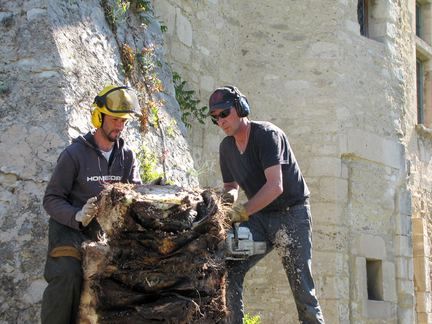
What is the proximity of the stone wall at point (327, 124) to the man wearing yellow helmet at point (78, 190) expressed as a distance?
376 cm

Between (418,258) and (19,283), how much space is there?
24.3 ft

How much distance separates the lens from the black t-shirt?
15.6 feet

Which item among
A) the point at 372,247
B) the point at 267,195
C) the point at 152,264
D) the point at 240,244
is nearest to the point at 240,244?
the point at 240,244

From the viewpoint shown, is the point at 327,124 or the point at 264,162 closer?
the point at 264,162

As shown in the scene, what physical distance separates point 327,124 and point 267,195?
4.57 metres

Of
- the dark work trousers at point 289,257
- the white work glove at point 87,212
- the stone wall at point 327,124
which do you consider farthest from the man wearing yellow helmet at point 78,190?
the stone wall at point 327,124

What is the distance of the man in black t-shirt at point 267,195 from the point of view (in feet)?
15.4

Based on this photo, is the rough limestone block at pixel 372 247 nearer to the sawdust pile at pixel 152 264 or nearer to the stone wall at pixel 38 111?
the stone wall at pixel 38 111

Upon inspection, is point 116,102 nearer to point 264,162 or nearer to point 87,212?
point 87,212

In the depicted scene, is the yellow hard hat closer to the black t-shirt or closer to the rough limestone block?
the black t-shirt

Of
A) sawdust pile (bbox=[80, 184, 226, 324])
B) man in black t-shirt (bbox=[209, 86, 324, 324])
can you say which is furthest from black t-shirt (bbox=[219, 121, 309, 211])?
sawdust pile (bbox=[80, 184, 226, 324])

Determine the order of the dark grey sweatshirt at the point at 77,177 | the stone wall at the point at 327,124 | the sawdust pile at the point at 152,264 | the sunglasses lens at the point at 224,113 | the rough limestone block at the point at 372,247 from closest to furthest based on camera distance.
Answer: the sawdust pile at the point at 152,264
the dark grey sweatshirt at the point at 77,177
the sunglasses lens at the point at 224,113
the stone wall at the point at 327,124
the rough limestone block at the point at 372,247

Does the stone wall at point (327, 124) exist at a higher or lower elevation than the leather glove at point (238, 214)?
higher

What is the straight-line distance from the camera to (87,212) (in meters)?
3.93
